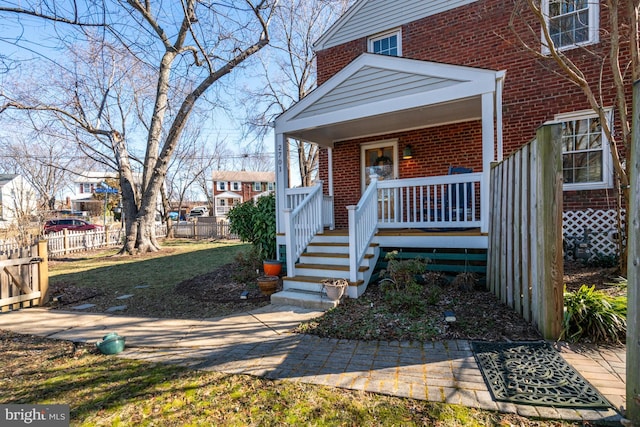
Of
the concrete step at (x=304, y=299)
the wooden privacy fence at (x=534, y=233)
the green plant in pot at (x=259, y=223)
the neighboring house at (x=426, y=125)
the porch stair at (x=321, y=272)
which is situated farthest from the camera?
the green plant in pot at (x=259, y=223)

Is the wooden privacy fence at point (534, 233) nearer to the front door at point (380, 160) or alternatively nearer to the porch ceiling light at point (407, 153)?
the porch ceiling light at point (407, 153)

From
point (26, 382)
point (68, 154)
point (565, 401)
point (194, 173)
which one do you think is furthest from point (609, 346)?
point (194, 173)

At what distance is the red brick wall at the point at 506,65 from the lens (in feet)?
22.5

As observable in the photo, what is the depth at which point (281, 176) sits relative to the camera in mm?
7066

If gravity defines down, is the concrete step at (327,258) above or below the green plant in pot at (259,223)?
below

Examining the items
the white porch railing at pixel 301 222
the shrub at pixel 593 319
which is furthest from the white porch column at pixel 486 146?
the white porch railing at pixel 301 222

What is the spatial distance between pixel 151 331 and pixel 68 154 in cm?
1900

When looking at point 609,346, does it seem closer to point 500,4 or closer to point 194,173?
point 500,4

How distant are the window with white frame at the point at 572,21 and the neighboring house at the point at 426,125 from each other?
30 mm

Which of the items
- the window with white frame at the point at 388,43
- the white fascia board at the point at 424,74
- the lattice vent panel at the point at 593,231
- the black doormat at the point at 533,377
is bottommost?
the black doormat at the point at 533,377

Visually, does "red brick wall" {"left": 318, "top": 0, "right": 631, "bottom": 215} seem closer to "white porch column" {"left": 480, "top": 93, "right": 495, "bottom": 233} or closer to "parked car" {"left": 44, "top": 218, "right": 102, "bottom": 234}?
"white porch column" {"left": 480, "top": 93, "right": 495, "bottom": 233}

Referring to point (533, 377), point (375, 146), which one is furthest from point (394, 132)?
point (533, 377)

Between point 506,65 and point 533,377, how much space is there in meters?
7.42

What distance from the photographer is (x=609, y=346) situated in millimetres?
3137
